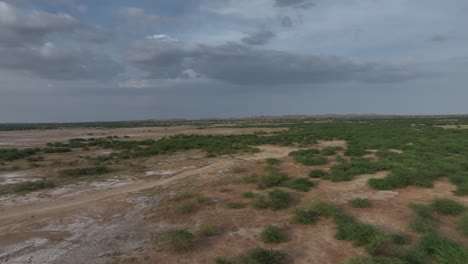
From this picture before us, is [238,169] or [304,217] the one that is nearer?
[304,217]

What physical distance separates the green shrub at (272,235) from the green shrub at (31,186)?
42.9 ft

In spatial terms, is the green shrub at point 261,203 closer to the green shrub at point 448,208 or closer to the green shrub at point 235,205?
the green shrub at point 235,205

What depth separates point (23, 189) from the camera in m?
17.0

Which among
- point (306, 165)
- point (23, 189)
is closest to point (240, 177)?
point (306, 165)

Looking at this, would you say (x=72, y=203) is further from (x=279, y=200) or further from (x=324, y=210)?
(x=324, y=210)

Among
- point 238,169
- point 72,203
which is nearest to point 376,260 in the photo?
point 72,203

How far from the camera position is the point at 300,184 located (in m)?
16.3

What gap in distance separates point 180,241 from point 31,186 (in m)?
12.0

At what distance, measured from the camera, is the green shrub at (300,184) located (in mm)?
15856

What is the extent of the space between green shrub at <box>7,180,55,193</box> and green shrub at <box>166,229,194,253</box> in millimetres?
10971

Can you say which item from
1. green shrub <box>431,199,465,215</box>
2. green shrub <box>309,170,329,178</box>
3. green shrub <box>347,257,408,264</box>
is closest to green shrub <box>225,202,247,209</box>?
green shrub <box>347,257,408,264</box>

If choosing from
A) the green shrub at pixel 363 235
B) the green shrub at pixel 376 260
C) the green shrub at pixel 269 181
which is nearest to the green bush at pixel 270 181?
the green shrub at pixel 269 181

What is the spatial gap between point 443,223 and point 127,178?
1610 centimetres

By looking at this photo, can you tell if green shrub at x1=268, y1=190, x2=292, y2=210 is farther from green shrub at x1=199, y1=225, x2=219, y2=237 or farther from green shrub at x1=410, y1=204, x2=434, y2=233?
green shrub at x1=410, y1=204, x2=434, y2=233
